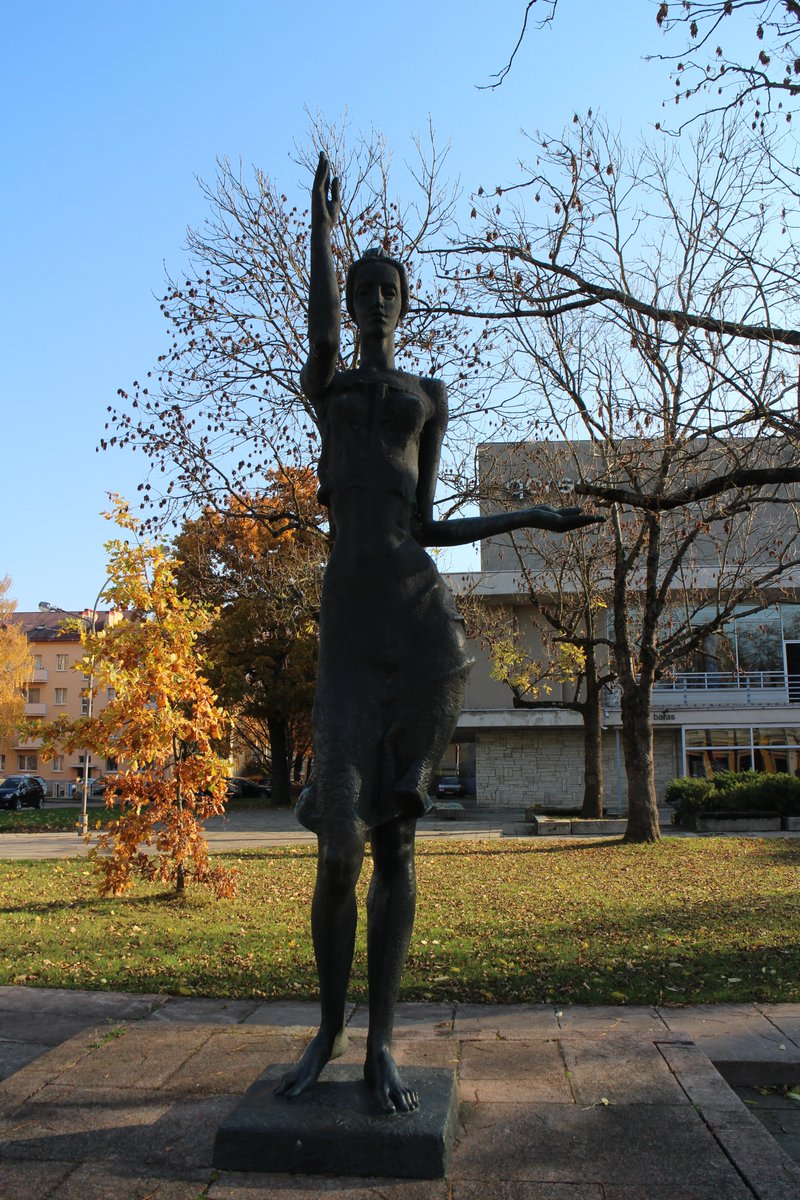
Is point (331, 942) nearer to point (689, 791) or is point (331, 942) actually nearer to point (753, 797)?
point (753, 797)

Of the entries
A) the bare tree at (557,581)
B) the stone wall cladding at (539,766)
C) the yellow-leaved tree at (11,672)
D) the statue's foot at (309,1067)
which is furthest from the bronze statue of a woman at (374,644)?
the yellow-leaved tree at (11,672)

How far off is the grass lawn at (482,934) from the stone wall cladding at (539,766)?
16.2m

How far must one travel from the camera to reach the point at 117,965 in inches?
294

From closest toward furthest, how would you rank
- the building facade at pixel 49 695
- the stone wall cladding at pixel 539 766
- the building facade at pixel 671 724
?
the building facade at pixel 671 724 < the stone wall cladding at pixel 539 766 < the building facade at pixel 49 695

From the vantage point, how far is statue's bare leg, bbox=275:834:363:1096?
3.26 m

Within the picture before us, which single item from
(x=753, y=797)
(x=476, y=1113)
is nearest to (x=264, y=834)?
(x=753, y=797)

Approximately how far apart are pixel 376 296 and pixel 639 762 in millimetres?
14187

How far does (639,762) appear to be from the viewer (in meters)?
16.7

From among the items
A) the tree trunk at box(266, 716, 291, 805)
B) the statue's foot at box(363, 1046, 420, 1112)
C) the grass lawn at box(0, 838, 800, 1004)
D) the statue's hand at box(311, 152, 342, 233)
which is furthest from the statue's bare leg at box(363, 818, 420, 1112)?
the tree trunk at box(266, 716, 291, 805)

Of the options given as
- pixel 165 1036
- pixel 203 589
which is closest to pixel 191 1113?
pixel 165 1036

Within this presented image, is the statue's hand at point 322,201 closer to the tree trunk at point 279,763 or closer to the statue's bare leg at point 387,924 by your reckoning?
the statue's bare leg at point 387,924

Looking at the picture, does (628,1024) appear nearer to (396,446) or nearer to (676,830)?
(396,446)

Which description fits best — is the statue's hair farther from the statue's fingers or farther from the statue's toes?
the statue's toes

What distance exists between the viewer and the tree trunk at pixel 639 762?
1667 cm
